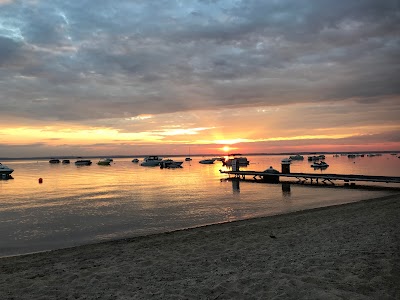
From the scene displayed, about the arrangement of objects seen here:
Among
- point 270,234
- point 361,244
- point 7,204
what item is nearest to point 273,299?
point 361,244

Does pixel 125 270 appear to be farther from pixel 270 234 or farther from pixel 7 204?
pixel 7 204

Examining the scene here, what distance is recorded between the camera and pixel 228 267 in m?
8.95

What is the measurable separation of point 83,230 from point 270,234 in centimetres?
1209

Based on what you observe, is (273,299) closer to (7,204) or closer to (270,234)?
(270,234)

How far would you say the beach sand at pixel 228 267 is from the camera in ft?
23.3

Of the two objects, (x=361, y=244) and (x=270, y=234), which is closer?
(x=361, y=244)

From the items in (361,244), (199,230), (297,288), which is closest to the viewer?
(297,288)

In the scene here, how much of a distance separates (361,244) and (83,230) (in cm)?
1576

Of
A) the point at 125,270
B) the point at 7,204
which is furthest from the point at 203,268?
the point at 7,204

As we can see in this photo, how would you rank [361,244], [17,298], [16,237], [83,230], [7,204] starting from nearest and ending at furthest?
1. [17,298]
2. [361,244]
3. [16,237]
4. [83,230]
5. [7,204]

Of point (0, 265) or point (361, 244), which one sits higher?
point (361, 244)

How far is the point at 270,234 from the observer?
526 inches

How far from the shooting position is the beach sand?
23.3 feet

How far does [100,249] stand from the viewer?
12648mm
